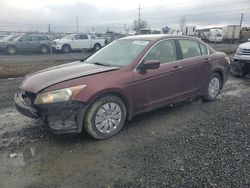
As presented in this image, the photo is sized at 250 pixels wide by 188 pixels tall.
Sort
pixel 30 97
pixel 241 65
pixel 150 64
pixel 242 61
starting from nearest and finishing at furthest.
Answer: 1. pixel 30 97
2. pixel 150 64
3. pixel 242 61
4. pixel 241 65

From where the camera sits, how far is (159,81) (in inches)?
188

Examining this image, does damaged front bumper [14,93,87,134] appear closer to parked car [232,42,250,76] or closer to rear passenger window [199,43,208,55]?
rear passenger window [199,43,208,55]

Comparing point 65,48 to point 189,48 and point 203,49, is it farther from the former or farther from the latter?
point 189,48

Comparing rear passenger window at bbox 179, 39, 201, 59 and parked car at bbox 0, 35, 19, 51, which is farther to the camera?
parked car at bbox 0, 35, 19, 51

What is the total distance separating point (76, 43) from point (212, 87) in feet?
57.8

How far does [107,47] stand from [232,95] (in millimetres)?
3754

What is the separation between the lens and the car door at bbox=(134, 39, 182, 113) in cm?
452

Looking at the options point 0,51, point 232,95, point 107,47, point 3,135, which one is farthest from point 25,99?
point 0,51

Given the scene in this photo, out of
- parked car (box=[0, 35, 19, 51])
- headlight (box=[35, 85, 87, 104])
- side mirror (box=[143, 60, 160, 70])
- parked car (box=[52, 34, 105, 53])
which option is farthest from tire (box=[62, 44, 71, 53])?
headlight (box=[35, 85, 87, 104])

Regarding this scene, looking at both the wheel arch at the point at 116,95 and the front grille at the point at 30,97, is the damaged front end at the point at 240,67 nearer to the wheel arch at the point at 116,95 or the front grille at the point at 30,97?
the wheel arch at the point at 116,95

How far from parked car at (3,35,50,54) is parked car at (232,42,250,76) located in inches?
633

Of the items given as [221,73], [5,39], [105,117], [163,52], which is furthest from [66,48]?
[105,117]

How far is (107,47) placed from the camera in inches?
216

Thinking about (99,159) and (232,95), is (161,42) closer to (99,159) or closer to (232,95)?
(99,159)
